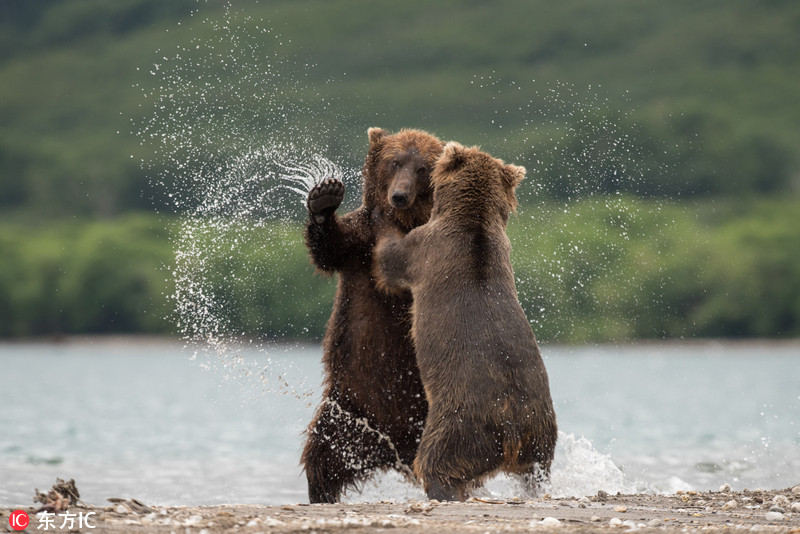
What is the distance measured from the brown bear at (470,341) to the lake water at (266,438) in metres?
0.66

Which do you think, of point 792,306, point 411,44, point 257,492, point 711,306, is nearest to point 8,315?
point 711,306

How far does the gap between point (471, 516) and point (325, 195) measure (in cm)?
243

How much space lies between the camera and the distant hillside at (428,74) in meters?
92.2

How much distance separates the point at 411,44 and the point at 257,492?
13856cm

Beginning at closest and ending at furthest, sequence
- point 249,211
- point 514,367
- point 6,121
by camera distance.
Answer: point 514,367, point 249,211, point 6,121

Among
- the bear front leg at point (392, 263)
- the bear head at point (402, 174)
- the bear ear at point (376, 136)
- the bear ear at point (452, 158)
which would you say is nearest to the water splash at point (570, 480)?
the bear front leg at point (392, 263)

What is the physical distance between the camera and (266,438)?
1552cm

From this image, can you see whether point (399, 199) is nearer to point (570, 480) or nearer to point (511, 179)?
point (511, 179)

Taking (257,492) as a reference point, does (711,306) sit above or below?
above

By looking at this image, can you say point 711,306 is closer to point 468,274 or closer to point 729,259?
point 729,259

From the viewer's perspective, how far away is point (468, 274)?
6.36 metres

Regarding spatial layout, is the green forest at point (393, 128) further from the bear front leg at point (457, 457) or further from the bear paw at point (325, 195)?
the bear front leg at point (457, 457)

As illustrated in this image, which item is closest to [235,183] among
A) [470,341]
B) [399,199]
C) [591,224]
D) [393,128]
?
[399,199]

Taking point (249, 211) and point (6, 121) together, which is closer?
point (249, 211)
